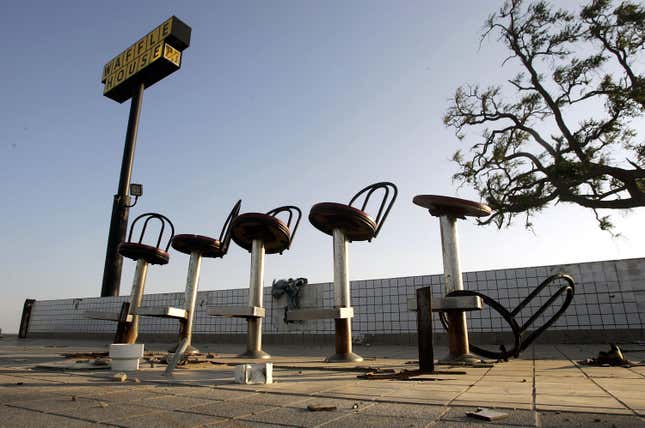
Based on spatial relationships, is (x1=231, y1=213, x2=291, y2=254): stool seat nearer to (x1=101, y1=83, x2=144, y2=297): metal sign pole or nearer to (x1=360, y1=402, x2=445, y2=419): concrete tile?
(x1=360, y1=402, x2=445, y2=419): concrete tile

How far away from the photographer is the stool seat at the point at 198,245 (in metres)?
4.91

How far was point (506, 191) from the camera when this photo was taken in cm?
944

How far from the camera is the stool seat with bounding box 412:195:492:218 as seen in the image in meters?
3.38

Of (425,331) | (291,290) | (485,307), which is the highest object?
(291,290)

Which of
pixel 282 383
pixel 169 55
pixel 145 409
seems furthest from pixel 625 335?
pixel 169 55

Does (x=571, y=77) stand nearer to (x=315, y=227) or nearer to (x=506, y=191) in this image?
(x=506, y=191)

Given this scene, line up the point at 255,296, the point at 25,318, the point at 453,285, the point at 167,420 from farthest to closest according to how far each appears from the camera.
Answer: the point at 25,318 → the point at 255,296 → the point at 453,285 → the point at 167,420

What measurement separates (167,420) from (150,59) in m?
19.1

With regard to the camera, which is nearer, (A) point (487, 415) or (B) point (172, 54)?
(A) point (487, 415)

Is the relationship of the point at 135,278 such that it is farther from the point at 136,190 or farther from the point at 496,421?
the point at 136,190

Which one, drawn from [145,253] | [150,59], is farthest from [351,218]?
[150,59]

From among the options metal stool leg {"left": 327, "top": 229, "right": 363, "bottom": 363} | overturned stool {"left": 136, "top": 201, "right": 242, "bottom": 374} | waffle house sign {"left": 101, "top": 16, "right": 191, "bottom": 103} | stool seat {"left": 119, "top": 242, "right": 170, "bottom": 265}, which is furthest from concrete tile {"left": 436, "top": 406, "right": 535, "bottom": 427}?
waffle house sign {"left": 101, "top": 16, "right": 191, "bottom": 103}

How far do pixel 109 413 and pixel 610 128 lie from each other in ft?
33.9

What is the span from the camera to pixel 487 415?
116 centimetres
